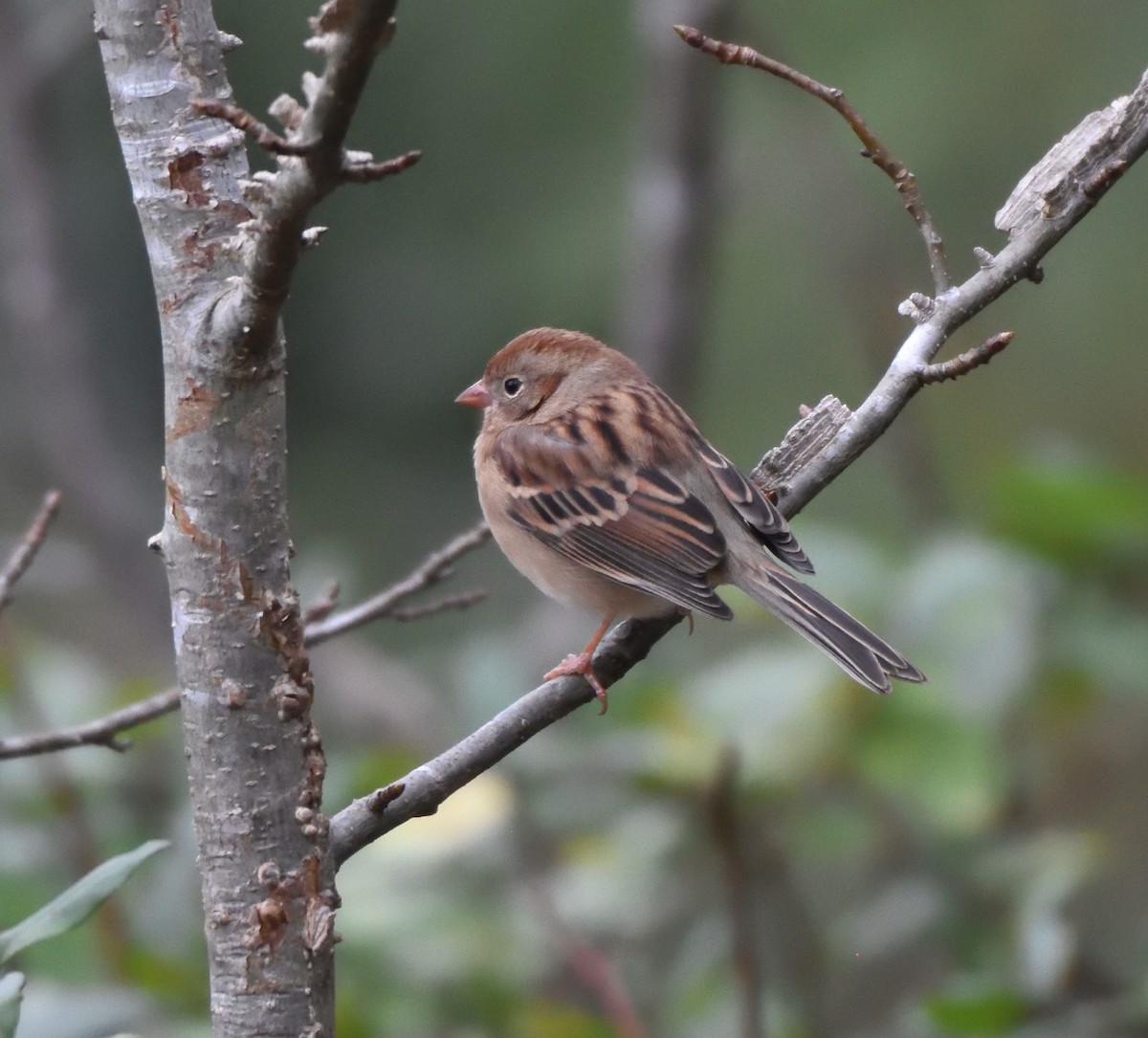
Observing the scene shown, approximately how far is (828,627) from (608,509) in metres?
0.87

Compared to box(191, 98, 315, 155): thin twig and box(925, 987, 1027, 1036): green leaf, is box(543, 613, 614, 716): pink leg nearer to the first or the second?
box(925, 987, 1027, 1036): green leaf

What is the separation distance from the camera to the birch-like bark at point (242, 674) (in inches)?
75.5

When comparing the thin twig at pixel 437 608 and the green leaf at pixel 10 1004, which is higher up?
the thin twig at pixel 437 608

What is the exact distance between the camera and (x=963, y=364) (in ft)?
8.25

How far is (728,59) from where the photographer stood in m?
2.39

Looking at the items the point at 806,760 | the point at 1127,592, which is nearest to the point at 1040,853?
the point at 806,760

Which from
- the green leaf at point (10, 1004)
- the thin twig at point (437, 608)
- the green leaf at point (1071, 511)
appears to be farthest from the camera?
the green leaf at point (1071, 511)

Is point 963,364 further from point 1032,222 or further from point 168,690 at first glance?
point 168,690

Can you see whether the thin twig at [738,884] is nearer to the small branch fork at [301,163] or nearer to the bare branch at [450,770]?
the bare branch at [450,770]

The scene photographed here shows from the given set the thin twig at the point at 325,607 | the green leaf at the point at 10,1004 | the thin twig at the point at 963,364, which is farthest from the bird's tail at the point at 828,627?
the green leaf at the point at 10,1004

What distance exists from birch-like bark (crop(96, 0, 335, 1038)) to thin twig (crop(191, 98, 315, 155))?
0.66 feet

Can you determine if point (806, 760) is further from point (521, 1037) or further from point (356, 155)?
point (356, 155)

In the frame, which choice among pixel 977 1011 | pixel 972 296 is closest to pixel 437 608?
pixel 972 296

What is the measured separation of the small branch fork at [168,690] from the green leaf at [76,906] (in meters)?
0.38
